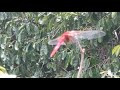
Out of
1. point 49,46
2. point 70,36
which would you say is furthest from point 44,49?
point 70,36

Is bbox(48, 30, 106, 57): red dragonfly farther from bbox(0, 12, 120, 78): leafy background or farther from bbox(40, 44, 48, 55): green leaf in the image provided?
bbox(40, 44, 48, 55): green leaf

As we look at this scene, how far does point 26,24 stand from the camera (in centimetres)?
273

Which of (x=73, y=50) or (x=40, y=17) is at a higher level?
(x=40, y=17)

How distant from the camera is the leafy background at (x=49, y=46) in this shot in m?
2.64

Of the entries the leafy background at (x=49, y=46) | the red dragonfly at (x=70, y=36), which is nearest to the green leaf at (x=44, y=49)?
the leafy background at (x=49, y=46)

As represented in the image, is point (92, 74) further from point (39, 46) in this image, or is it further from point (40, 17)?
point (40, 17)

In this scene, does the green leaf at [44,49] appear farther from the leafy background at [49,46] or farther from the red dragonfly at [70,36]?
the red dragonfly at [70,36]

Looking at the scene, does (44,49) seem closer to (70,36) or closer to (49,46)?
(49,46)

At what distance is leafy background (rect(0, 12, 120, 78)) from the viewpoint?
264cm

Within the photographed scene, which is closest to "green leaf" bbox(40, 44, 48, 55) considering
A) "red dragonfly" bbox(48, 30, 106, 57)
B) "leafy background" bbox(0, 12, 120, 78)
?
"leafy background" bbox(0, 12, 120, 78)
